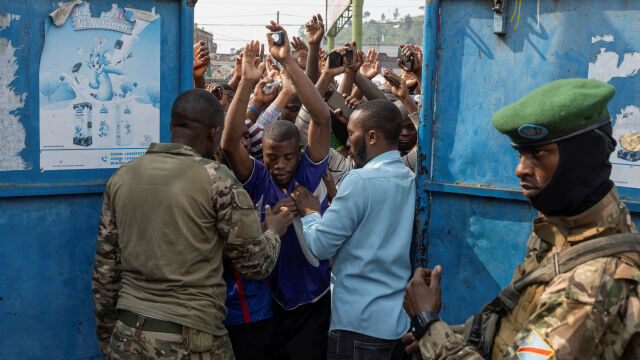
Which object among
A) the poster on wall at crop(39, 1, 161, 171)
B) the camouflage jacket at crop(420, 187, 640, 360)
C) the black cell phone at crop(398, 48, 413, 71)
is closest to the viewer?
the camouflage jacket at crop(420, 187, 640, 360)

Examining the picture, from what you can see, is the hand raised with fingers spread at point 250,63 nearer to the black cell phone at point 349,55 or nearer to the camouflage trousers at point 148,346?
the black cell phone at point 349,55

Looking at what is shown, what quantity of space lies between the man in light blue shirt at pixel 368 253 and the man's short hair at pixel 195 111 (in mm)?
746

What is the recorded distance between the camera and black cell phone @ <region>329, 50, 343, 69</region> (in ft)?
13.6

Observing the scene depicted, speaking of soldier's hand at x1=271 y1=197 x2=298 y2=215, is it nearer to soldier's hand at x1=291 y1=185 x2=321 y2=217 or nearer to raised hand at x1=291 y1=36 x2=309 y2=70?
soldier's hand at x1=291 y1=185 x2=321 y2=217

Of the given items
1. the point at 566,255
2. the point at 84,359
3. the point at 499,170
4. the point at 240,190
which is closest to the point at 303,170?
the point at 240,190

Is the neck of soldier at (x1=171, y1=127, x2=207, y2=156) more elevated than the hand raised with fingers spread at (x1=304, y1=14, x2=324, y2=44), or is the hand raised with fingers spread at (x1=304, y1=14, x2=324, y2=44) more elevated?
the hand raised with fingers spread at (x1=304, y1=14, x2=324, y2=44)

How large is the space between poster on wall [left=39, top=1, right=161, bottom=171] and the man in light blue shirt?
114 cm

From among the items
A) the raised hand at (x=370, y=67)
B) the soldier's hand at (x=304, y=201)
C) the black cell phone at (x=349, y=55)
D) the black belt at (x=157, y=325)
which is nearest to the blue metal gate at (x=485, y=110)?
the soldier's hand at (x=304, y=201)

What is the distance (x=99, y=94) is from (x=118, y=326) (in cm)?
127

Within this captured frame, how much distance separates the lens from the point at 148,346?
224 cm

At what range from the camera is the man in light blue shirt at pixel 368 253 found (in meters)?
2.66

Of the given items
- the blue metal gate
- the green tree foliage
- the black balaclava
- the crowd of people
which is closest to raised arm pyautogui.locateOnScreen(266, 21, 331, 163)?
the crowd of people

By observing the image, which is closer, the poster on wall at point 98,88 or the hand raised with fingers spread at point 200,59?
the poster on wall at point 98,88

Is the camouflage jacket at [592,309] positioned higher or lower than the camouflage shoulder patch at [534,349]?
higher
